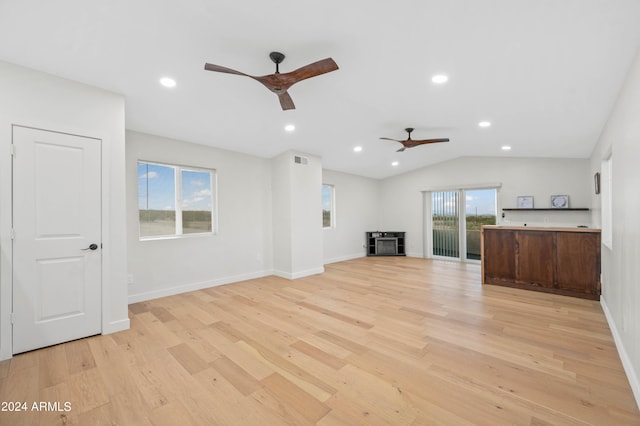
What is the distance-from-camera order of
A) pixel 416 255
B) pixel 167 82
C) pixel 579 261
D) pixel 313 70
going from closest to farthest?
pixel 313 70 < pixel 167 82 < pixel 579 261 < pixel 416 255

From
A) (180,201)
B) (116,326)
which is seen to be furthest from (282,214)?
(116,326)

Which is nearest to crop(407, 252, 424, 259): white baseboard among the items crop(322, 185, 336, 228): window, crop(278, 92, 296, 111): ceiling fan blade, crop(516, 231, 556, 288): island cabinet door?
crop(322, 185, 336, 228): window

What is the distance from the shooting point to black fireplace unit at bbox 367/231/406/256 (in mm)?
8211

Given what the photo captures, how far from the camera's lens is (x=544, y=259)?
4.36m

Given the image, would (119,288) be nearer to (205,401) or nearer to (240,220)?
(205,401)

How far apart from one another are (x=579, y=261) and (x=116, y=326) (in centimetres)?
623

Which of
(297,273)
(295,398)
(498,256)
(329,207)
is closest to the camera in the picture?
(295,398)

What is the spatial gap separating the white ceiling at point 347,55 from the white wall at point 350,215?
133 inches

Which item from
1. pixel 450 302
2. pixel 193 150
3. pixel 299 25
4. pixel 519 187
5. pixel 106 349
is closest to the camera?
pixel 299 25

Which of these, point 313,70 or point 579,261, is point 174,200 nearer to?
point 313,70

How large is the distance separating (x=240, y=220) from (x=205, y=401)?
369 cm

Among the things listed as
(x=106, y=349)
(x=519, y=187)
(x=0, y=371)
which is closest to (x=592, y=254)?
(x=519, y=187)

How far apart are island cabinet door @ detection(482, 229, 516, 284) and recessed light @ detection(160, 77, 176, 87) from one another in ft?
17.4

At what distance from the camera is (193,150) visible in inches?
183
